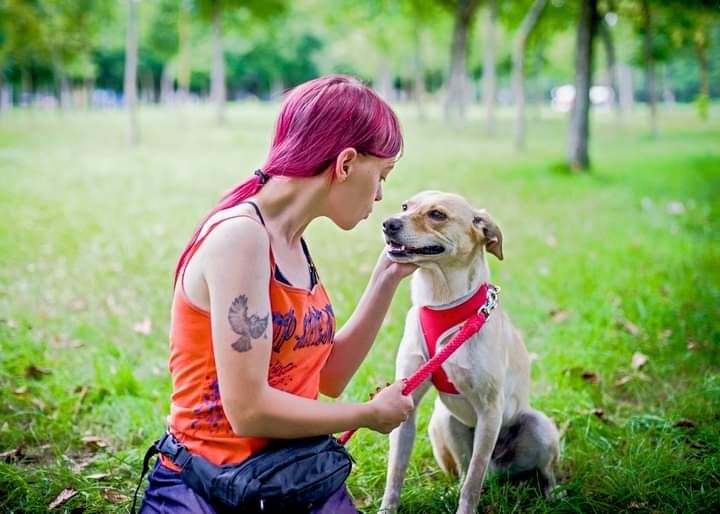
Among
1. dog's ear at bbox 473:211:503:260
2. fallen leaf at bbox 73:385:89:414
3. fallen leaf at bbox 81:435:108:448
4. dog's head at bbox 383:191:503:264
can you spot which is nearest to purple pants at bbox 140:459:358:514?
dog's head at bbox 383:191:503:264

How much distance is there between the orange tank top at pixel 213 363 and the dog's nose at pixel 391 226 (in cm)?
68

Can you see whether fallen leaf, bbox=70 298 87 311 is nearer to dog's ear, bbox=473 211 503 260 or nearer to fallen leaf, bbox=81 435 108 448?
fallen leaf, bbox=81 435 108 448

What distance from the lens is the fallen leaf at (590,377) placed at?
493cm

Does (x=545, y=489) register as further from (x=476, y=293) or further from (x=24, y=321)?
(x=24, y=321)

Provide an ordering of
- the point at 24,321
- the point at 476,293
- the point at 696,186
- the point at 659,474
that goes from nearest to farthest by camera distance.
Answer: the point at 476,293
the point at 659,474
the point at 24,321
the point at 696,186

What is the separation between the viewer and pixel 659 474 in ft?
11.6

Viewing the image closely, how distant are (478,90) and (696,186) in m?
71.0

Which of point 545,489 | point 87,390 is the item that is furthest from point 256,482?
point 87,390

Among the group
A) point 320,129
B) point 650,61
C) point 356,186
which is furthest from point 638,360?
point 650,61

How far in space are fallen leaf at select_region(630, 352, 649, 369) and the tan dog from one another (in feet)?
6.18

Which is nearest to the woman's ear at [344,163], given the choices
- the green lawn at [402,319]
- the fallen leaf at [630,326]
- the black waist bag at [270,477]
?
the black waist bag at [270,477]

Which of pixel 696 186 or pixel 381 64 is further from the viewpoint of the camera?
pixel 381 64

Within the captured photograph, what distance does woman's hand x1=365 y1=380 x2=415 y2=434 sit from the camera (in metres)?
2.46

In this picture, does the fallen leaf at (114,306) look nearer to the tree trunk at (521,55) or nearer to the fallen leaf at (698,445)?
the fallen leaf at (698,445)
